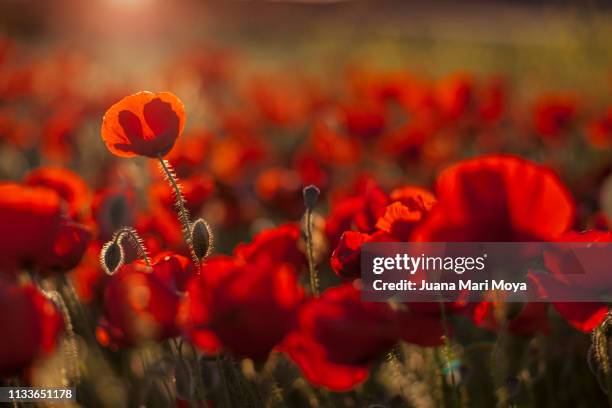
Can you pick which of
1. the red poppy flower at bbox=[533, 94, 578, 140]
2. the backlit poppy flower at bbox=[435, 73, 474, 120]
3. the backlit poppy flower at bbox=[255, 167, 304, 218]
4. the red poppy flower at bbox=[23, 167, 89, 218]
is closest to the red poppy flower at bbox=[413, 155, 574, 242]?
the red poppy flower at bbox=[23, 167, 89, 218]

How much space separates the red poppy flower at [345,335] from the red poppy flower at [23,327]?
0.33m

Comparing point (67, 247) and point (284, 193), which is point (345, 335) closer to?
point (67, 247)

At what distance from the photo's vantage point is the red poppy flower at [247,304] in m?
1.05

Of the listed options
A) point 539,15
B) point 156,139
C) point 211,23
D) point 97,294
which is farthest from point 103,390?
point 539,15

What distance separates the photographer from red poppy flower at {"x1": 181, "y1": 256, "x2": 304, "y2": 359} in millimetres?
1047

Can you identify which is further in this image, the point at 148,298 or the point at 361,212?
the point at 361,212

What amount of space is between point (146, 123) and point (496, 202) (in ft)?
2.00

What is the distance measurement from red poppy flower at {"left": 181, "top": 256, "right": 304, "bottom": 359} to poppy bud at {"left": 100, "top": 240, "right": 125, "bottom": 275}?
303 millimetres

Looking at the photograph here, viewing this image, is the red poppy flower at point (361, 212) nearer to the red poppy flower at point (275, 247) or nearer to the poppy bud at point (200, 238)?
the red poppy flower at point (275, 247)

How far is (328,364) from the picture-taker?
1.10 meters

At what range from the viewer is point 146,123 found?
1.37 m

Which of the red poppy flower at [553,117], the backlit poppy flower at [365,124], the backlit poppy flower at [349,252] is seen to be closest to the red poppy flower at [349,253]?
the backlit poppy flower at [349,252]

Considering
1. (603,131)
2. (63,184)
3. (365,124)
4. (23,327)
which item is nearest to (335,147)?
(365,124)

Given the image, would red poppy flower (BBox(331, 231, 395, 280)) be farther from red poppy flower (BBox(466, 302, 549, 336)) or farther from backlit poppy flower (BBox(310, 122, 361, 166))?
backlit poppy flower (BBox(310, 122, 361, 166))
